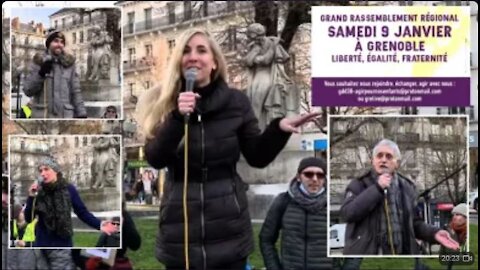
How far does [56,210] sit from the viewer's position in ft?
14.4

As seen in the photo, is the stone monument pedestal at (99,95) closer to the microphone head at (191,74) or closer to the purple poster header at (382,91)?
the microphone head at (191,74)

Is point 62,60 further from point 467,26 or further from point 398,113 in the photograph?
point 467,26

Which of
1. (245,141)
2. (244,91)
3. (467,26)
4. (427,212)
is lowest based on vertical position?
(427,212)

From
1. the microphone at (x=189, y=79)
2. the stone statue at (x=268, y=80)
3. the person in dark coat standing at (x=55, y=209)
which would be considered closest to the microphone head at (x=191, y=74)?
the microphone at (x=189, y=79)

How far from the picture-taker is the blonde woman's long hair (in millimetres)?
4145

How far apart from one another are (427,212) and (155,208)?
1.44 metres

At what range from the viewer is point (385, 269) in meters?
4.30

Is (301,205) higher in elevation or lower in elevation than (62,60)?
lower

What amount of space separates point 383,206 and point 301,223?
441 millimetres

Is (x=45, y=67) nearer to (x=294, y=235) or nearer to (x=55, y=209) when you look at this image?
(x=55, y=209)

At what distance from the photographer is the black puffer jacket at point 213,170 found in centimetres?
406

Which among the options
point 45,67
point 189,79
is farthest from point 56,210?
point 189,79

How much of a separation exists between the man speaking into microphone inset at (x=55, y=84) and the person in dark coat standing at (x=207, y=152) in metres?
0.43

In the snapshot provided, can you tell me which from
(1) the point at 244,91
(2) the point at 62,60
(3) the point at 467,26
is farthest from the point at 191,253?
(3) the point at 467,26
